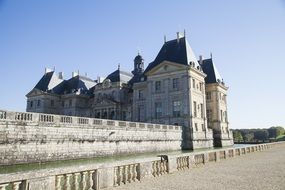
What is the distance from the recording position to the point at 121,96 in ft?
172

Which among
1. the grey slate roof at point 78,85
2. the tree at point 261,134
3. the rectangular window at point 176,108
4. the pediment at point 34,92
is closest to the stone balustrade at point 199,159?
the rectangular window at point 176,108

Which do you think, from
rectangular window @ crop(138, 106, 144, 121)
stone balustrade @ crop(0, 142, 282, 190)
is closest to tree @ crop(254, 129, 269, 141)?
rectangular window @ crop(138, 106, 144, 121)

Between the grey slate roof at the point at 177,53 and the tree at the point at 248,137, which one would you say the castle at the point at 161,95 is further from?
the tree at the point at 248,137

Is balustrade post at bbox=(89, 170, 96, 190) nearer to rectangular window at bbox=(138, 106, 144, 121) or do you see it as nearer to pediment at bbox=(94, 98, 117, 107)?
rectangular window at bbox=(138, 106, 144, 121)

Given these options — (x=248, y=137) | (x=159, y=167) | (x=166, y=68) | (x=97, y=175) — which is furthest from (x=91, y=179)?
(x=248, y=137)

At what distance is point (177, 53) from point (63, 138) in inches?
1082

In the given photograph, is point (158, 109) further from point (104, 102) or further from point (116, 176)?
point (116, 176)

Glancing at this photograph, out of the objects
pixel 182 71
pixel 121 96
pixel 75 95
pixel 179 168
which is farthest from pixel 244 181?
pixel 75 95

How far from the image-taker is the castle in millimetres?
41906

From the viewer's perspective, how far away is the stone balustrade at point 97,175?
18.8 feet

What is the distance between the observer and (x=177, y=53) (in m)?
44.4

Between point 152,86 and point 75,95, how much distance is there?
19571 mm

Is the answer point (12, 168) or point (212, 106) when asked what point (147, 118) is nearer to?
point (212, 106)

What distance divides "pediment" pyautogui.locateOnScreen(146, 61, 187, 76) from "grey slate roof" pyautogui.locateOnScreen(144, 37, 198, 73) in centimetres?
86
